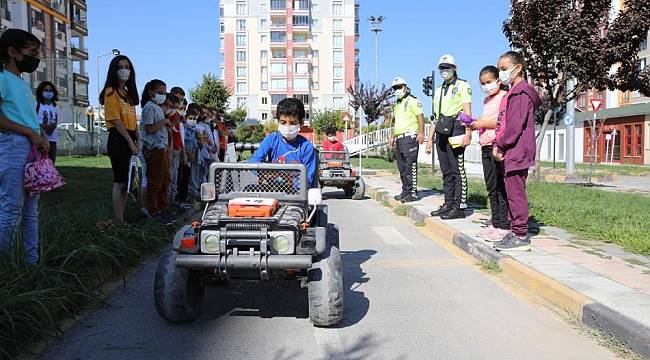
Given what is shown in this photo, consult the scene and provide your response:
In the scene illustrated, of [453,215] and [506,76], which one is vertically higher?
[506,76]

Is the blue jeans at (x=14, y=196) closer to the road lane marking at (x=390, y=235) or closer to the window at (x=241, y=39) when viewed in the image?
the road lane marking at (x=390, y=235)

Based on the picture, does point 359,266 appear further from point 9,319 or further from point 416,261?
point 9,319

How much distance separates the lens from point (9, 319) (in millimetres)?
3609

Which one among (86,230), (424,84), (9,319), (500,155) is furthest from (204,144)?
(424,84)

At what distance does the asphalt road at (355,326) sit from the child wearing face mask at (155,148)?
2.05 m

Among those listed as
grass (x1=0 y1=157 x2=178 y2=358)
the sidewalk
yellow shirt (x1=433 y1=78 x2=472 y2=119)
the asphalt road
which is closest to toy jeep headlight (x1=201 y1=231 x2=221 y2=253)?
the asphalt road

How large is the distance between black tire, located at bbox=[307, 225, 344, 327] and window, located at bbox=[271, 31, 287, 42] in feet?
302

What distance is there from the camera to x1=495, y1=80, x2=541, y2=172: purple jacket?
6.37 meters

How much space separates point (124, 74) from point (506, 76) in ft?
14.8

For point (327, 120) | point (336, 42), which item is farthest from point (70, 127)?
point (336, 42)

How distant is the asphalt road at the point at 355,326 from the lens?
12.7ft

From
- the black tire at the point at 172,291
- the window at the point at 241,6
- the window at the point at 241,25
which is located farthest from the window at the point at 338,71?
the black tire at the point at 172,291

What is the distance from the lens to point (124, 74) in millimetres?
7203

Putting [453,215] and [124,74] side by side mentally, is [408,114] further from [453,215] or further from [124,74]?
[124,74]
